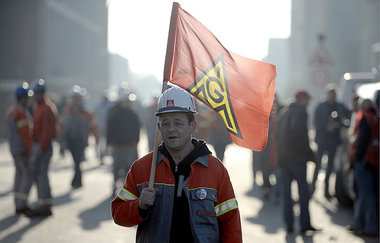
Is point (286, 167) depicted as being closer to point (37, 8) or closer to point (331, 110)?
point (331, 110)

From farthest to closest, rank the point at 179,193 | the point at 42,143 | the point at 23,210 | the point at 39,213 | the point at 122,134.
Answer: the point at 122,134 < the point at 23,210 < the point at 39,213 < the point at 42,143 < the point at 179,193

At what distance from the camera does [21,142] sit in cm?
934

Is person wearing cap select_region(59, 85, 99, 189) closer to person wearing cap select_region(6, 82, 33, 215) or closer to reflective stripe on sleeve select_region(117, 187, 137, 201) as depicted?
person wearing cap select_region(6, 82, 33, 215)

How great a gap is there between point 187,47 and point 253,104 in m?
0.60

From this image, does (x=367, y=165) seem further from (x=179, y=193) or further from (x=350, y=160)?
(x=179, y=193)

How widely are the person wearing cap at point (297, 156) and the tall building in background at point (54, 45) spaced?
2901 cm

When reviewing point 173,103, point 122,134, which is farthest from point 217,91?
point 122,134

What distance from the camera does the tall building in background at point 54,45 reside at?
4281cm

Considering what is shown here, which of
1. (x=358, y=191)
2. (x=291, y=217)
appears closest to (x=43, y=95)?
(x=291, y=217)

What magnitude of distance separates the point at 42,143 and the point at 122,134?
2.49 m

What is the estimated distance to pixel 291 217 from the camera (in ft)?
27.2

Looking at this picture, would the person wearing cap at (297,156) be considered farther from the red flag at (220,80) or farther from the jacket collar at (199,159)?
the jacket collar at (199,159)

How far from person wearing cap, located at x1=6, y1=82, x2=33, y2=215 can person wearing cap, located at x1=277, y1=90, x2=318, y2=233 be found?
3.86 meters

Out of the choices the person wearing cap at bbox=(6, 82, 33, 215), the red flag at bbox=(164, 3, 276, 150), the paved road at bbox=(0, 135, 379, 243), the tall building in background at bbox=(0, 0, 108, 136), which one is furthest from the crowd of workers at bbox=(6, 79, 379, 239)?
the tall building in background at bbox=(0, 0, 108, 136)
